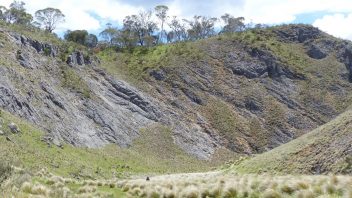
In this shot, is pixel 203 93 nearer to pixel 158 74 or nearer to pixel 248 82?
pixel 158 74

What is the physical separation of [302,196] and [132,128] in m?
59.0

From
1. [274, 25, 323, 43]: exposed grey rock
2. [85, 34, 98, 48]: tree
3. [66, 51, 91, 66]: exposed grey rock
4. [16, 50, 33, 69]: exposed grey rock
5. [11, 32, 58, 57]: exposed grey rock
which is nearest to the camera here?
[16, 50, 33, 69]: exposed grey rock

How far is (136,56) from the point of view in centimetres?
11269

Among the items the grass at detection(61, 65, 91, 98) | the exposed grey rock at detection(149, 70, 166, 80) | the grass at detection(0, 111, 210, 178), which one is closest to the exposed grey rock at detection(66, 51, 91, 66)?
the grass at detection(61, 65, 91, 98)

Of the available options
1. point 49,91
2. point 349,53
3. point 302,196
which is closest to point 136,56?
point 49,91

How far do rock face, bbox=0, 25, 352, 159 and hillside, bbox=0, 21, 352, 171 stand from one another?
0.22 m

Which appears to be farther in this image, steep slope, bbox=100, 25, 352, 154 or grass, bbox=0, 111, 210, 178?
steep slope, bbox=100, 25, 352, 154

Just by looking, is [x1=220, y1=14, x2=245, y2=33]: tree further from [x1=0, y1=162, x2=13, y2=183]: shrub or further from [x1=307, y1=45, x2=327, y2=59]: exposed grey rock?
[x1=0, y1=162, x2=13, y2=183]: shrub

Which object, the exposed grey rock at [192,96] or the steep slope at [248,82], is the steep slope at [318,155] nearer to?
the steep slope at [248,82]

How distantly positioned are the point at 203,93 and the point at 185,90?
424 centimetres

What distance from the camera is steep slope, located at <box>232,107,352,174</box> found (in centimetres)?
2812

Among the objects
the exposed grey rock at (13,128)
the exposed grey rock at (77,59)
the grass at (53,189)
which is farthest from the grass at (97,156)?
the exposed grey rock at (77,59)

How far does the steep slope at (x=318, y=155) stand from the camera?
92.3 ft

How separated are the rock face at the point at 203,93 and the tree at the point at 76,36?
40.8m
